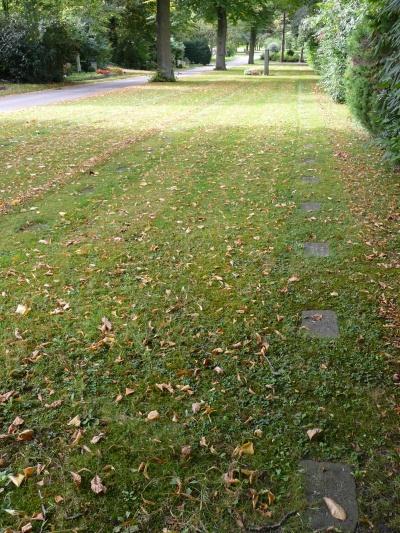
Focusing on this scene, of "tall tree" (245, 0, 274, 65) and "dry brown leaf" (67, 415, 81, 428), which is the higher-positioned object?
"tall tree" (245, 0, 274, 65)

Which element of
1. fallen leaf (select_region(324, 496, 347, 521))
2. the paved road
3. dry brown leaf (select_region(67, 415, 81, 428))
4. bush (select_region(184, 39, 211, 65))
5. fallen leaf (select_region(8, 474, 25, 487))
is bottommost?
fallen leaf (select_region(324, 496, 347, 521))

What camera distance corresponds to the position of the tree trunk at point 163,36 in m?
22.0

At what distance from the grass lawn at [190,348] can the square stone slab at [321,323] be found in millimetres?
67

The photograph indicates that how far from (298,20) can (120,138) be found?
72.4 feet

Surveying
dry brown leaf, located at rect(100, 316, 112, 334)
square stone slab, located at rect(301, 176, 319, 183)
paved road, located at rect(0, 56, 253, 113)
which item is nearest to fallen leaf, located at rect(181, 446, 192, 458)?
dry brown leaf, located at rect(100, 316, 112, 334)

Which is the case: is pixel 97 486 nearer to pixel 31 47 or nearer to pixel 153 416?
pixel 153 416

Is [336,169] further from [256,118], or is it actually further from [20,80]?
[20,80]

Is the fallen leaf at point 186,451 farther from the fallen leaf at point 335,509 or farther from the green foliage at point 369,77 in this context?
the green foliage at point 369,77

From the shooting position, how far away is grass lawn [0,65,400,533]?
2172 millimetres

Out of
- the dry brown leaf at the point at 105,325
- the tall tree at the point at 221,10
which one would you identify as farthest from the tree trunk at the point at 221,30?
the dry brown leaf at the point at 105,325

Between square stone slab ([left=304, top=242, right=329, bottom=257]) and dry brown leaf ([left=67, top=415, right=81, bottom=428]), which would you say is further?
square stone slab ([left=304, top=242, right=329, bottom=257])

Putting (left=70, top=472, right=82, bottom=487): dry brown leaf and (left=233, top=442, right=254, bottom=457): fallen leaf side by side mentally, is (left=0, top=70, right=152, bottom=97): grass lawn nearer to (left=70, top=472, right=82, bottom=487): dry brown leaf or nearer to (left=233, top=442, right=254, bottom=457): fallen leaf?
(left=70, top=472, right=82, bottom=487): dry brown leaf

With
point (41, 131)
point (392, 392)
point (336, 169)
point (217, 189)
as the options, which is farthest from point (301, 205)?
point (41, 131)

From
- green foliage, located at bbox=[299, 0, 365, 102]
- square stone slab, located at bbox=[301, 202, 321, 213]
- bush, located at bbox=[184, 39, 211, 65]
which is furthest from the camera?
bush, located at bbox=[184, 39, 211, 65]
